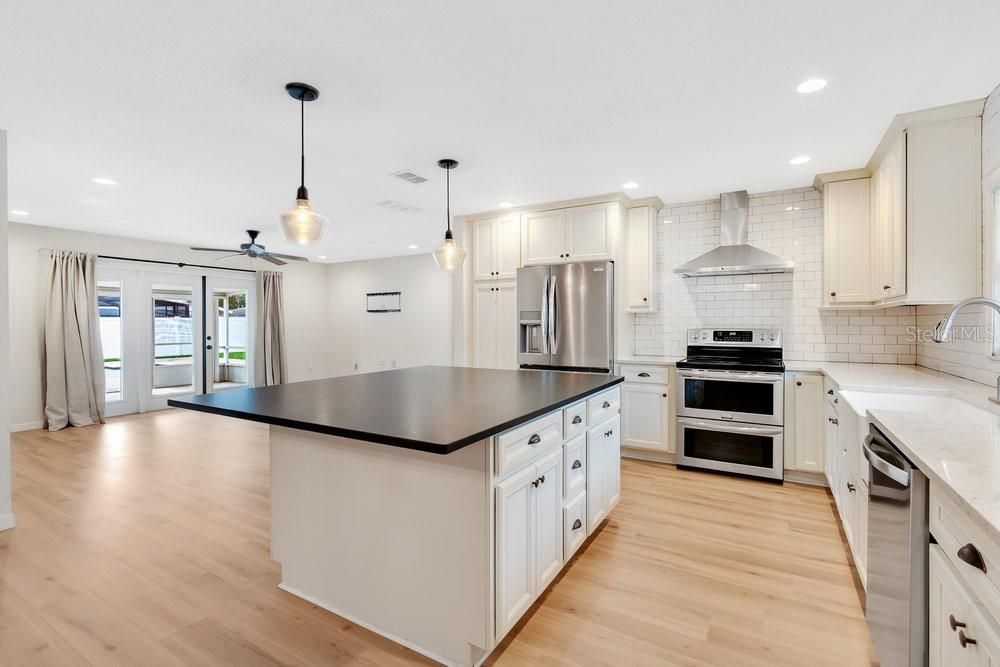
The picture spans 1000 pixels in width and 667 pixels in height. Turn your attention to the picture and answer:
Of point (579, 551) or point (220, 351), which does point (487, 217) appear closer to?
Answer: point (579, 551)

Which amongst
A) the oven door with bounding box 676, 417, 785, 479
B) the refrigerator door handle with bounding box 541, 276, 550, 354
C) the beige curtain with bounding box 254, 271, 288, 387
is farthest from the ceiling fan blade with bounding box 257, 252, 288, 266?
the oven door with bounding box 676, 417, 785, 479

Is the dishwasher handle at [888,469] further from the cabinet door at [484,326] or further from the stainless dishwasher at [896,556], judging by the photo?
the cabinet door at [484,326]

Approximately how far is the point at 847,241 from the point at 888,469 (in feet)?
9.69

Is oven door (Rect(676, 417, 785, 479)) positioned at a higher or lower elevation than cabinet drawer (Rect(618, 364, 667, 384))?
lower

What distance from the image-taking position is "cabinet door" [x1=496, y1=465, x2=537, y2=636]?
1672 mm

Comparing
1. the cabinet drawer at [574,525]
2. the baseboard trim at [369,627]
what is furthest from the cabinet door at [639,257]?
the baseboard trim at [369,627]

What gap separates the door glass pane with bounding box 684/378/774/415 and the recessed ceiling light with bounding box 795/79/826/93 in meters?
2.10

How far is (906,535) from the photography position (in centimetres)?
132

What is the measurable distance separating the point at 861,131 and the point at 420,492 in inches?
130

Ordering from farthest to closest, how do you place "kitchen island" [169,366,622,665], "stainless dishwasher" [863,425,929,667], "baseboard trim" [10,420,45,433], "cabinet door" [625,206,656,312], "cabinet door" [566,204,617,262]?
"baseboard trim" [10,420,45,433] → "cabinet door" [625,206,656,312] → "cabinet door" [566,204,617,262] → "kitchen island" [169,366,622,665] → "stainless dishwasher" [863,425,929,667]

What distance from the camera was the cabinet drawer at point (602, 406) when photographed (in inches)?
99.7

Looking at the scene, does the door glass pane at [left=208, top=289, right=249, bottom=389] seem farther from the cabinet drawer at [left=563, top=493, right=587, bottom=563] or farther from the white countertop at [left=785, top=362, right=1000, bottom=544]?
the white countertop at [left=785, top=362, right=1000, bottom=544]

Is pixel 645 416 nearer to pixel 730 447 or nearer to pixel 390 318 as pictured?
pixel 730 447

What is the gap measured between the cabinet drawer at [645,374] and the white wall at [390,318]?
396 centimetres
